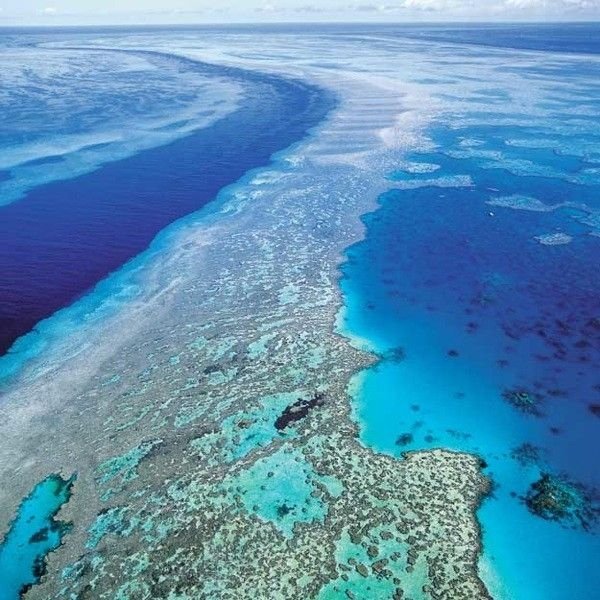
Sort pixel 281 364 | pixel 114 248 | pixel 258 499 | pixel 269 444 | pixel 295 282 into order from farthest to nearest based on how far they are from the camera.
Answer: pixel 114 248
pixel 295 282
pixel 281 364
pixel 269 444
pixel 258 499

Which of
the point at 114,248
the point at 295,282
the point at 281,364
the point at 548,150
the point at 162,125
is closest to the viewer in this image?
the point at 281,364

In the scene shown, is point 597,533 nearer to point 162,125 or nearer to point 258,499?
point 258,499

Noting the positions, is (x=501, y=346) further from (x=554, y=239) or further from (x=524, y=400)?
(x=554, y=239)

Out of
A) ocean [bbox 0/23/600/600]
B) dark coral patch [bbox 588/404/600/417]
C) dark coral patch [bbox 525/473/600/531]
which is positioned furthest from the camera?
dark coral patch [bbox 588/404/600/417]

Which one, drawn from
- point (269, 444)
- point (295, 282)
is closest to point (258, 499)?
point (269, 444)

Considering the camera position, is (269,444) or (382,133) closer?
(269,444)

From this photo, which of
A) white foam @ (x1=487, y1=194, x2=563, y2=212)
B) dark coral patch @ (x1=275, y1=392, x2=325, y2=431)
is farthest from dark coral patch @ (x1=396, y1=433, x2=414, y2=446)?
white foam @ (x1=487, y1=194, x2=563, y2=212)

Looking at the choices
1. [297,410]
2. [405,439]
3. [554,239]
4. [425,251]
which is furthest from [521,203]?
[297,410]

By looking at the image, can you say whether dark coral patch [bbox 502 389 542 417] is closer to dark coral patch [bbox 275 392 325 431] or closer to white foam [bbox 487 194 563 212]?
dark coral patch [bbox 275 392 325 431]

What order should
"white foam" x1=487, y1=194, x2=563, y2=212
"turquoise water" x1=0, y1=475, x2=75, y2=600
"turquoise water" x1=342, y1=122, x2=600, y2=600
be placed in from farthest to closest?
"white foam" x1=487, y1=194, x2=563, y2=212 → "turquoise water" x1=342, y1=122, x2=600, y2=600 → "turquoise water" x1=0, y1=475, x2=75, y2=600
